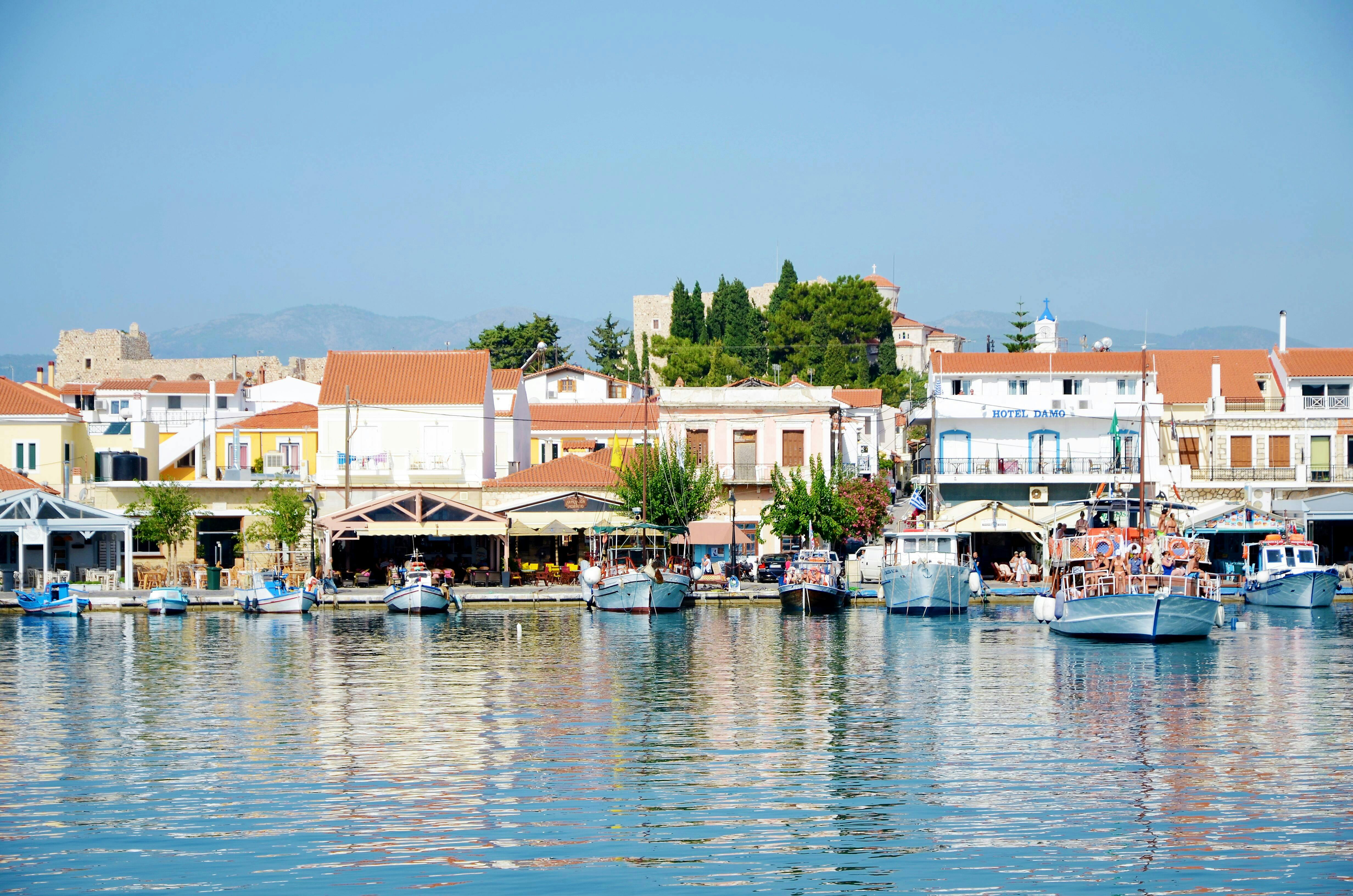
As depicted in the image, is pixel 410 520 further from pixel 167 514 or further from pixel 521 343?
pixel 521 343

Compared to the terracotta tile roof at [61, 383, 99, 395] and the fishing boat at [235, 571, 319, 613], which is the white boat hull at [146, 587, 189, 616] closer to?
the fishing boat at [235, 571, 319, 613]

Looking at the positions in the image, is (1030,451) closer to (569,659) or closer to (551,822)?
(569,659)

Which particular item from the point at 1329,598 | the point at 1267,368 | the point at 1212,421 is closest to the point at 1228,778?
the point at 1329,598

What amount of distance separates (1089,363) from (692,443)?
19.5 m

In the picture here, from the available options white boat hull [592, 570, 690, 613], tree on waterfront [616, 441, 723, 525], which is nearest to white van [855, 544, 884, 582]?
tree on waterfront [616, 441, 723, 525]

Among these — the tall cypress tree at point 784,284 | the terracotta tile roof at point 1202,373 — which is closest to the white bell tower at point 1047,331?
the terracotta tile roof at point 1202,373

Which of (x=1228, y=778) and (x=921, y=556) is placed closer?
(x=1228, y=778)

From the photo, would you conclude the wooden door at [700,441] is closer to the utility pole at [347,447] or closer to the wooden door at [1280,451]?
the utility pole at [347,447]

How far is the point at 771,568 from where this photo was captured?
5416cm

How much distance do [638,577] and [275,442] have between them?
20.2 metres

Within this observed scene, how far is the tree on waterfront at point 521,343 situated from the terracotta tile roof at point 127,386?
25.5 meters

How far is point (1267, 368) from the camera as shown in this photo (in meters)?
66.0

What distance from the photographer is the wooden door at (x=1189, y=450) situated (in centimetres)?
5959

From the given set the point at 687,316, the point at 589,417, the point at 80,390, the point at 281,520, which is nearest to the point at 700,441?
the point at 589,417
